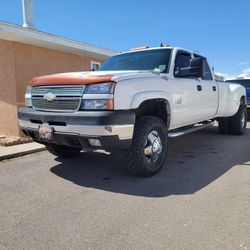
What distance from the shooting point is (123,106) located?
3994 millimetres

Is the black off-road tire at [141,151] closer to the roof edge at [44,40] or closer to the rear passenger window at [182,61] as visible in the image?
the rear passenger window at [182,61]

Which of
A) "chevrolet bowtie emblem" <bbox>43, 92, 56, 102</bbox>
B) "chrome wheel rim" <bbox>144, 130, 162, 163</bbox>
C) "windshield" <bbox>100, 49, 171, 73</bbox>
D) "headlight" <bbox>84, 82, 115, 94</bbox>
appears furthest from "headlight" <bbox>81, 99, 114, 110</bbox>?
"windshield" <bbox>100, 49, 171, 73</bbox>

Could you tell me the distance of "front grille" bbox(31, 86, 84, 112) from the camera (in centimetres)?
409

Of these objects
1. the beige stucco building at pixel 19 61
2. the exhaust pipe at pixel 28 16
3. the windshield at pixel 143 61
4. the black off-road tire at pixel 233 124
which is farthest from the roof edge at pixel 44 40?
the black off-road tire at pixel 233 124

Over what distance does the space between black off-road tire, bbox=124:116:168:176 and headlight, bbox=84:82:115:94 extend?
0.77 metres

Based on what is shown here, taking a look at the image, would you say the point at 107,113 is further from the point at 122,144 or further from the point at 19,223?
the point at 19,223

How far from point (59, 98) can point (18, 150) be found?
2.94 m

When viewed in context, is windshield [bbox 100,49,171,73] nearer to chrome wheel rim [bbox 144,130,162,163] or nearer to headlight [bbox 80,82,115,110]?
chrome wheel rim [bbox 144,130,162,163]

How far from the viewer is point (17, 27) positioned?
301 inches

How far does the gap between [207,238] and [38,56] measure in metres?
8.02

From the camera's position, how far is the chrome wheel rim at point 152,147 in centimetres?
456

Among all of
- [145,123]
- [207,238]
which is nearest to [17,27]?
[145,123]

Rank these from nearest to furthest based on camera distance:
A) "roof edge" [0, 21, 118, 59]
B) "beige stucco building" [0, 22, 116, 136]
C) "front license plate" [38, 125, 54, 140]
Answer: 1. "front license plate" [38, 125, 54, 140]
2. "roof edge" [0, 21, 118, 59]
3. "beige stucco building" [0, 22, 116, 136]

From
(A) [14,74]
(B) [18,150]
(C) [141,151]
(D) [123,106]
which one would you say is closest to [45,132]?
(D) [123,106]
